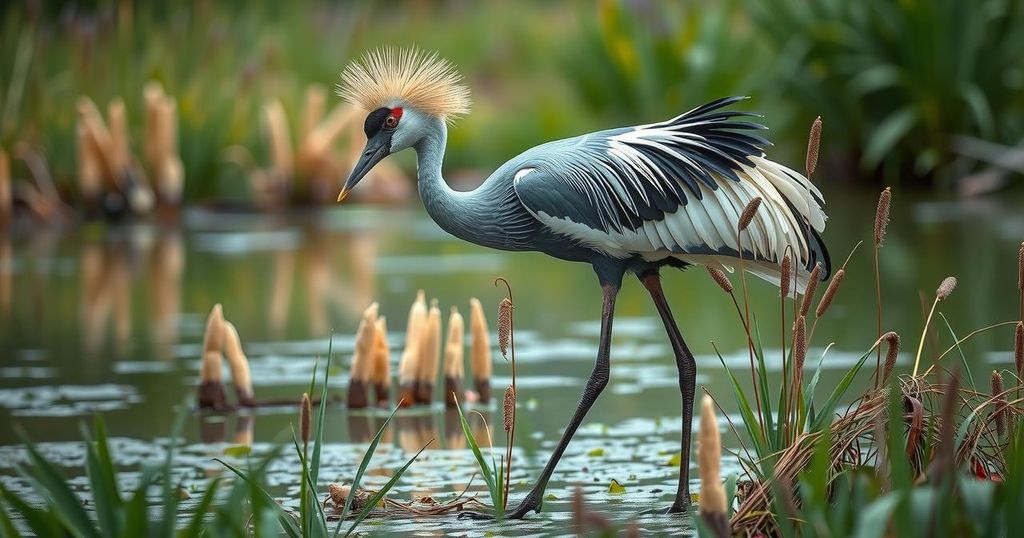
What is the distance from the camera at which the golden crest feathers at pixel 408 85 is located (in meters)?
6.85

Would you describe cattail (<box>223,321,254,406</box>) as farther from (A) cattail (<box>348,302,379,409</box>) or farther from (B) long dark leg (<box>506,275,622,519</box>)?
(B) long dark leg (<box>506,275,622,519</box>)

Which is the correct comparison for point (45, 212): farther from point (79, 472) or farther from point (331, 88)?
point (79, 472)

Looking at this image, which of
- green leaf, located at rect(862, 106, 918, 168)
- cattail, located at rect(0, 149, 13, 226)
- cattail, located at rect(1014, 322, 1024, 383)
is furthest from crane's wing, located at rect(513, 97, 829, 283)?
green leaf, located at rect(862, 106, 918, 168)

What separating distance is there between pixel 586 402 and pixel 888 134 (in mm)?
14536

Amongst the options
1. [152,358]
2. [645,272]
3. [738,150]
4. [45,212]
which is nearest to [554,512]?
[645,272]

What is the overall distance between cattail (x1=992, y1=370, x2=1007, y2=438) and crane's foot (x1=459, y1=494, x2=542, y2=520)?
1776 millimetres

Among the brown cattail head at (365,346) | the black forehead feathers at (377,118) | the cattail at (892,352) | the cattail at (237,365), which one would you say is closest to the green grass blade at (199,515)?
the cattail at (892,352)

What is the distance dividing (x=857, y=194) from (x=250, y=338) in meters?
11.4

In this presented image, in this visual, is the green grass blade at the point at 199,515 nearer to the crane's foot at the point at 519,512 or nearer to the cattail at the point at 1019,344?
the crane's foot at the point at 519,512

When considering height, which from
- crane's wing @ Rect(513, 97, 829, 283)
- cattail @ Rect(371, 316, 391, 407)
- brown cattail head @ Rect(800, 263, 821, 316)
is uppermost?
crane's wing @ Rect(513, 97, 829, 283)

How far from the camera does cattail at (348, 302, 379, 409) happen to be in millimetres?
8672

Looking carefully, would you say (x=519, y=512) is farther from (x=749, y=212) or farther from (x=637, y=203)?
(x=749, y=212)

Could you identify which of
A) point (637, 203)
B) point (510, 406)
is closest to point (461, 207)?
point (637, 203)

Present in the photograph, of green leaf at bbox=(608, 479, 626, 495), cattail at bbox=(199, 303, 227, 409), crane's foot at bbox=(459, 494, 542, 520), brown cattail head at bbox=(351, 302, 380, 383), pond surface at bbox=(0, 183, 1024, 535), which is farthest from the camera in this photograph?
cattail at bbox=(199, 303, 227, 409)
